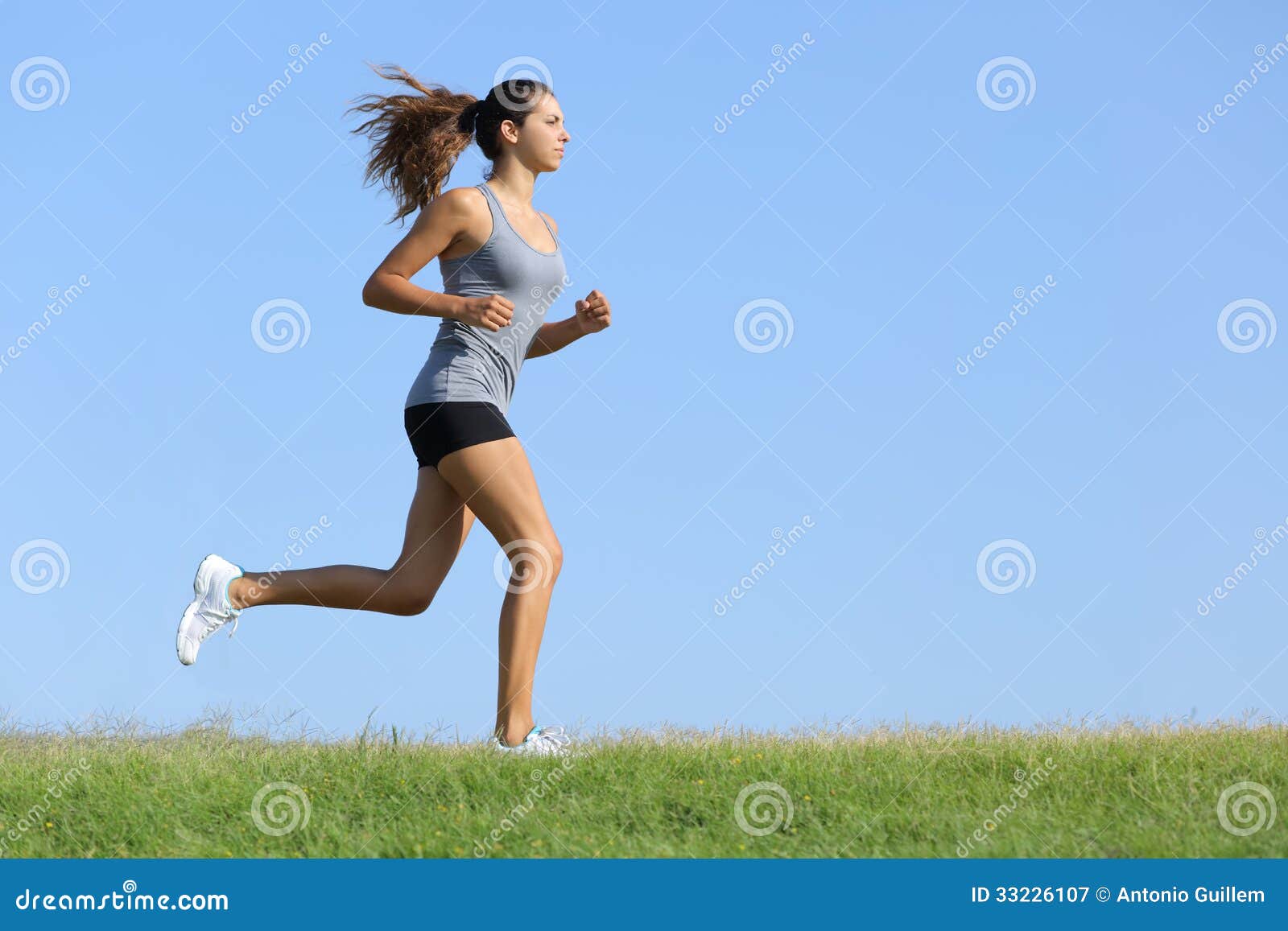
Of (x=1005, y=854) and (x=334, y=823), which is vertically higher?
(x=1005, y=854)

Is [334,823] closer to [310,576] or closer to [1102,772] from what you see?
[310,576]

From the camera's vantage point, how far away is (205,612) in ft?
19.6

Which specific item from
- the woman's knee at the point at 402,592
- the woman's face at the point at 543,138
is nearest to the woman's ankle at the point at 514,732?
the woman's knee at the point at 402,592

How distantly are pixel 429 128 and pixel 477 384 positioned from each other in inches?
53.4

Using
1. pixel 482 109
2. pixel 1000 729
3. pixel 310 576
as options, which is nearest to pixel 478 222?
pixel 482 109

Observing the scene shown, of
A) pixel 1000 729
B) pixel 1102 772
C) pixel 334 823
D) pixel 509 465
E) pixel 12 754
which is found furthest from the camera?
pixel 12 754

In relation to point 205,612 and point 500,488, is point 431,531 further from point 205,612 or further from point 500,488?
point 205,612

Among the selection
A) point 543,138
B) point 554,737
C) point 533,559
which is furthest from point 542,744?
point 543,138

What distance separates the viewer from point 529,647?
221 inches

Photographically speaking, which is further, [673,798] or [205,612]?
[205,612]

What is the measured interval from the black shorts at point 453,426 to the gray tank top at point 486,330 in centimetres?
4

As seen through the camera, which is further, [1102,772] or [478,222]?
[478,222]
